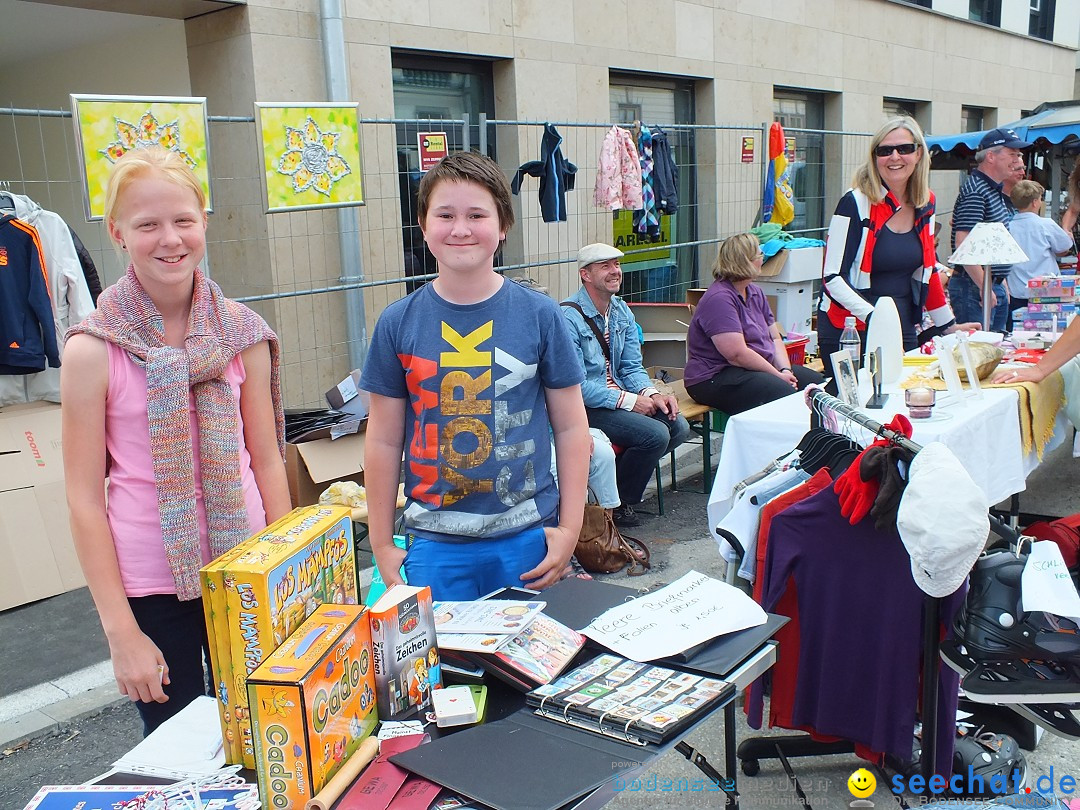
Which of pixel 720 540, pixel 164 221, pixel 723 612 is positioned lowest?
pixel 720 540

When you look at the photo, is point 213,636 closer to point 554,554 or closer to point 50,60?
point 554,554

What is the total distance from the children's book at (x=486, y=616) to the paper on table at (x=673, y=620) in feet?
0.48

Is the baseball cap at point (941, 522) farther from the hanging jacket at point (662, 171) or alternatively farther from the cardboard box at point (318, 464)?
the hanging jacket at point (662, 171)

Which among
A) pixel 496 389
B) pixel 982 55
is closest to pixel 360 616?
pixel 496 389

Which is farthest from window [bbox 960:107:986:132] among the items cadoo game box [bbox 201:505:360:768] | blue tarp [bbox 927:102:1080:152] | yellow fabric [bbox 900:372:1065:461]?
cadoo game box [bbox 201:505:360:768]

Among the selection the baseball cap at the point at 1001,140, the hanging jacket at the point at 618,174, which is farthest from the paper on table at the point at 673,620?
the baseball cap at the point at 1001,140

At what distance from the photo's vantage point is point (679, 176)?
9703 millimetres

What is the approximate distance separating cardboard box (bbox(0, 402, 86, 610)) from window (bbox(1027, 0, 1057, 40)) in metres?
19.4

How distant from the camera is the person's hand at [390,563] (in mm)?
2311

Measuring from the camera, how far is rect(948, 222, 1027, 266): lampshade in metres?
5.86

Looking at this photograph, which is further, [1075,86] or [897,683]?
[1075,86]

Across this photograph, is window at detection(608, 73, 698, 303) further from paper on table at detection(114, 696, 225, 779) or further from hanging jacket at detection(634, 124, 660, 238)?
paper on table at detection(114, 696, 225, 779)

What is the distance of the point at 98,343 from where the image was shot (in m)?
1.84

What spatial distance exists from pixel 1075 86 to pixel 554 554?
21541 mm
